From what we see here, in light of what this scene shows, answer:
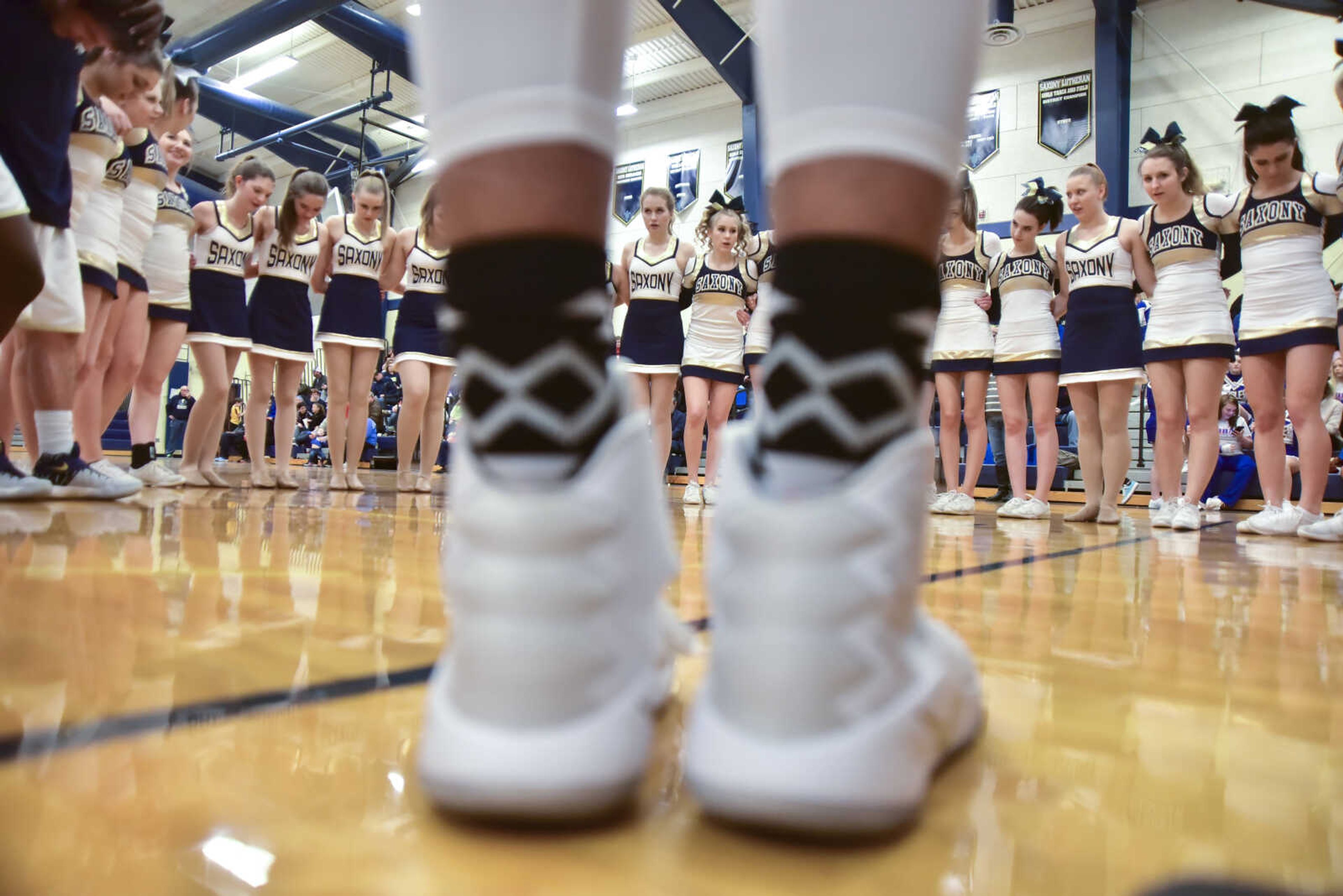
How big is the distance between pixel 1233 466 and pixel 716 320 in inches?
105

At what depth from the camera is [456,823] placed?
0.30 m

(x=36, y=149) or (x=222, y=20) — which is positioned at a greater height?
(x=222, y=20)

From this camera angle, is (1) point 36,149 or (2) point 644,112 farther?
(2) point 644,112

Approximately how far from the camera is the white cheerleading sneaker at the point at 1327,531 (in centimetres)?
201

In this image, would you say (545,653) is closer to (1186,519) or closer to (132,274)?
(1186,519)

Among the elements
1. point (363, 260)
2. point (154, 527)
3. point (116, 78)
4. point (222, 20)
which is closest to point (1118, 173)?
point (363, 260)

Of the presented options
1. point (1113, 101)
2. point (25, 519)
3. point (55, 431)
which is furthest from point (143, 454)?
point (1113, 101)

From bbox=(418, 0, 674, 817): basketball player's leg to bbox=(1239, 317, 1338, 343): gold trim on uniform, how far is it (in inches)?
95.1

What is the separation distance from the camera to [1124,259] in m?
2.62

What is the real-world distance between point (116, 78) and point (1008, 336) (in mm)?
2563

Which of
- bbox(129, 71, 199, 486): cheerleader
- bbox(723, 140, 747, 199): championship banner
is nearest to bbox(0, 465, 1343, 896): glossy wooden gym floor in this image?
bbox(129, 71, 199, 486): cheerleader

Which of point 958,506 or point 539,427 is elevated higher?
point 539,427

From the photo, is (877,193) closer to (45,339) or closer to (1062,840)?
(1062,840)

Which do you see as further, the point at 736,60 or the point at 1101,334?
the point at 736,60
